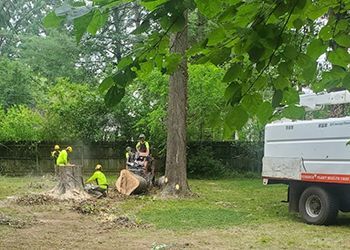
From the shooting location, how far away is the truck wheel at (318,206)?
10.4 metres

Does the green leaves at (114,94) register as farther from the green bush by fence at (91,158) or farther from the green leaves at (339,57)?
the green bush by fence at (91,158)

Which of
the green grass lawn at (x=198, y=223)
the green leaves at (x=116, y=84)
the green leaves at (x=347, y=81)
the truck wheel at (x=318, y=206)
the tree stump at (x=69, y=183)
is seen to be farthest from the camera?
the tree stump at (x=69, y=183)

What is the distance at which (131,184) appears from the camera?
15227 millimetres

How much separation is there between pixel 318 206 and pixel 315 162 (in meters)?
0.93

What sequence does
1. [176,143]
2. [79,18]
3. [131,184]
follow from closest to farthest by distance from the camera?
[79,18] < [176,143] < [131,184]

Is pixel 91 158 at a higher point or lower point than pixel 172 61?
lower

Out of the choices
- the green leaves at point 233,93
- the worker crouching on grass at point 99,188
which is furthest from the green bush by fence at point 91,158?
the green leaves at point 233,93

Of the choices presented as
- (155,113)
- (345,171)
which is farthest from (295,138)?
(155,113)

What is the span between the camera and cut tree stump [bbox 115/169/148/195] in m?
15.1

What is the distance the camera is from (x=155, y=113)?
857 inches

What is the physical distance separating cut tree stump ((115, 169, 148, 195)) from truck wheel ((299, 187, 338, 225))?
5465 mm

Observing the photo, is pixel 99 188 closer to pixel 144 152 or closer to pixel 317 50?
pixel 144 152

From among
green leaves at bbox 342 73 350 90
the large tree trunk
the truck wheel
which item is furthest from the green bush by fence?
green leaves at bbox 342 73 350 90

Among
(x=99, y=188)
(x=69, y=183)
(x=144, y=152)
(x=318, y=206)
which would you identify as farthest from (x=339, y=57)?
(x=144, y=152)
